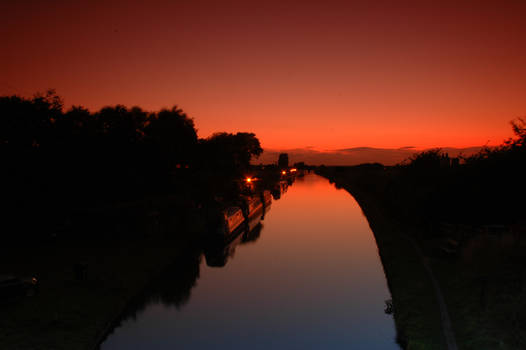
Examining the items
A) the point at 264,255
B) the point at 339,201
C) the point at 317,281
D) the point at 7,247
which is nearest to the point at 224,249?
the point at 264,255

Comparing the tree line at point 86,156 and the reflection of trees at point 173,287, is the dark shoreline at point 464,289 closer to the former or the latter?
the reflection of trees at point 173,287

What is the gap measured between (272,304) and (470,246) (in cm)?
1297

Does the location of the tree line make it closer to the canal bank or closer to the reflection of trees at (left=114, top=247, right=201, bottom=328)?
the reflection of trees at (left=114, top=247, right=201, bottom=328)

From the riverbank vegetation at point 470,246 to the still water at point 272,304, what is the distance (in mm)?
1749

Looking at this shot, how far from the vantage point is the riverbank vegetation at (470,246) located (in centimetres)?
1545

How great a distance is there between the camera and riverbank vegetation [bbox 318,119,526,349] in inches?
608

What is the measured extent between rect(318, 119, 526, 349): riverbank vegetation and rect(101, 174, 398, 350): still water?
175cm

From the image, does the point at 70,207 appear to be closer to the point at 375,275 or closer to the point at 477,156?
the point at 375,275

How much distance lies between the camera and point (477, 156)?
106 ft

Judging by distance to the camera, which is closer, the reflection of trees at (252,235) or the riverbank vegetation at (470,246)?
the riverbank vegetation at (470,246)

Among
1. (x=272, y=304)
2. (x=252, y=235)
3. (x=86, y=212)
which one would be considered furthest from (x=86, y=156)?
(x=272, y=304)

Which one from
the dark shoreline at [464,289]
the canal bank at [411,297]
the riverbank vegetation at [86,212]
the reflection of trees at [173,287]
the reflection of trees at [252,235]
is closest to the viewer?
the dark shoreline at [464,289]

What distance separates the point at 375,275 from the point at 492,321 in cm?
1275

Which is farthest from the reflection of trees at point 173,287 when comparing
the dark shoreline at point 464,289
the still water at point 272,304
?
the dark shoreline at point 464,289
